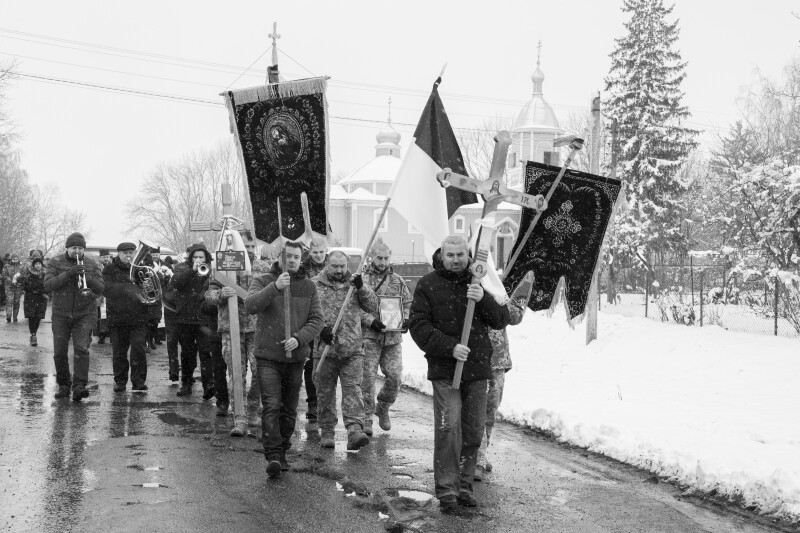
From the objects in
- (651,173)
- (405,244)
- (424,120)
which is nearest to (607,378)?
(424,120)

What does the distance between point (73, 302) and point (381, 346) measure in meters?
4.00

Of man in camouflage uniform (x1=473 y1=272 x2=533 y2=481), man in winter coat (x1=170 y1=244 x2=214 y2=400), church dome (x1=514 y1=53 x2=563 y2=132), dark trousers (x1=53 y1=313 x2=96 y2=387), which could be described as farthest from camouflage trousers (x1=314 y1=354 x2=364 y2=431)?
church dome (x1=514 y1=53 x2=563 y2=132)

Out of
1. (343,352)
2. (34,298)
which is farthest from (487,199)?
(34,298)

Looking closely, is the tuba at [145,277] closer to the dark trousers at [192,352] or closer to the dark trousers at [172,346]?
the dark trousers at [172,346]

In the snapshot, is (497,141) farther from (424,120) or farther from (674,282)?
(674,282)

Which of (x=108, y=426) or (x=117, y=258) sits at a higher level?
(x=117, y=258)

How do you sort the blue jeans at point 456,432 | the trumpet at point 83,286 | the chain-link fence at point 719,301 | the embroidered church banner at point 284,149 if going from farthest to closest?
the chain-link fence at point 719,301 → the trumpet at point 83,286 → the embroidered church banner at point 284,149 → the blue jeans at point 456,432

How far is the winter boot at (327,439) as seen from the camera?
818 centimetres

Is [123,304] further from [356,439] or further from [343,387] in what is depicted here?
[356,439]

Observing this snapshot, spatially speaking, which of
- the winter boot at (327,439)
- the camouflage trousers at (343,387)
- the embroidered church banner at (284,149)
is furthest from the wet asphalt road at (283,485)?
the embroidered church banner at (284,149)

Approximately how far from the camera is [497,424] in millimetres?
10062

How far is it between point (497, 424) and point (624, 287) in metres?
25.0

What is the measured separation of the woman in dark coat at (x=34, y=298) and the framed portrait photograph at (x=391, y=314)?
10436 millimetres

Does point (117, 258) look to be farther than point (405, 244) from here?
No
